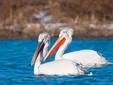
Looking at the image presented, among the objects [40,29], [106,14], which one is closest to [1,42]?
[40,29]

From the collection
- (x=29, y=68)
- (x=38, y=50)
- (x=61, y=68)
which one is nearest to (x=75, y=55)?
(x=29, y=68)

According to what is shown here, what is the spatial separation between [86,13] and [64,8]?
3.27 feet

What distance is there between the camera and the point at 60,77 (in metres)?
12.0

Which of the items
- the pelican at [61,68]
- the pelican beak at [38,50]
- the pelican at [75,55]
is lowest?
the pelican at [61,68]

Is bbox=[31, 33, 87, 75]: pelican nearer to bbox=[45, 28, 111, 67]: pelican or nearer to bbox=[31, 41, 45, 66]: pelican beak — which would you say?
bbox=[31, 41, 45, 66]: pelican beak

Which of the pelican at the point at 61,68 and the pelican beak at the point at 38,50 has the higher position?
the pelican beak at the point at 38,50

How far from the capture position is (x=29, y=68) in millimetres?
14086

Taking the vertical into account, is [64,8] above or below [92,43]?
above

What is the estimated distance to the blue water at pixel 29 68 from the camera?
11.7 metres

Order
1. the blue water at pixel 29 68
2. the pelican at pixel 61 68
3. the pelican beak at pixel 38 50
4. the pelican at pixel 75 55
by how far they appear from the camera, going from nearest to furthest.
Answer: the blue water at pixel 29 68, the pelican at pixel 61 68, the pelican beak at pixel 38 50, the pelican at pixel 75 55

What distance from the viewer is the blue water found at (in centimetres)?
1166

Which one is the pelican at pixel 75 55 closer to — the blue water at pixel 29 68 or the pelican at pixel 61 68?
the blue water at pixel 29 68

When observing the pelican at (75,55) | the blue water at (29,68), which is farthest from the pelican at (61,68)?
the pelican at (75,55)

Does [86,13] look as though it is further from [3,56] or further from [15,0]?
[3,56]
